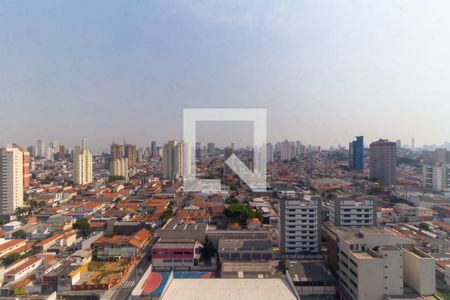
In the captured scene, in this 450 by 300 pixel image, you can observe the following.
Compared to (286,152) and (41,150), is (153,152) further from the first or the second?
(286,152)

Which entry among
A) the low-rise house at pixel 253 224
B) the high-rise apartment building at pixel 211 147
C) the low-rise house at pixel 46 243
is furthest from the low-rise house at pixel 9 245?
the high-rise apartment building at pixel 211 147

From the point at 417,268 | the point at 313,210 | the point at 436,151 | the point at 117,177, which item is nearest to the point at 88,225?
the point at 313,210

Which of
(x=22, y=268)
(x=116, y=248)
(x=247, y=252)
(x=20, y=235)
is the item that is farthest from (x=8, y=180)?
(x=247, y=252)

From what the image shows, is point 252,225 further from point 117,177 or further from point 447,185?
point 117,177

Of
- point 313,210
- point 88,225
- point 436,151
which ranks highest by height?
point 436,151

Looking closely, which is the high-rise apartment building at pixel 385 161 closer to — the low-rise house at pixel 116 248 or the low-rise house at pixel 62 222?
the low-rise house at pixel 116 248

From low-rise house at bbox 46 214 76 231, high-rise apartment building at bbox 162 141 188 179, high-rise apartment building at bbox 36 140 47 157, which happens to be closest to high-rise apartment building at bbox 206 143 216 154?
high-rise apartment building at bbox 162 141 188 179
